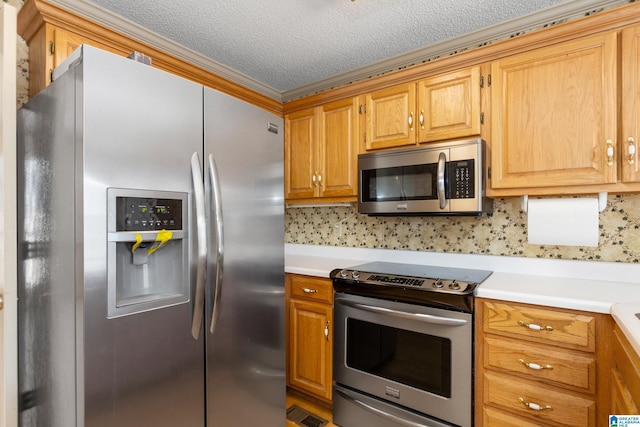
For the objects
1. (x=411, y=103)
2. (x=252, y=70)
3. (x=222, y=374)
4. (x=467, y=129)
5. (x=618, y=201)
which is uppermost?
(x=252, y=70)

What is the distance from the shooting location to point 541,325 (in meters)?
1.41

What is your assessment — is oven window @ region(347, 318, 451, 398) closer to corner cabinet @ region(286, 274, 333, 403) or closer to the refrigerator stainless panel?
corner cabinet @ region(286, 274, 333, 403)

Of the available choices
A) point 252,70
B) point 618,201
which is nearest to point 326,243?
point 252,70

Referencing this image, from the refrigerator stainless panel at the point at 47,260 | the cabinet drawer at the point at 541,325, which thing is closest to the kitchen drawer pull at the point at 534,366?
the cabinet drawer at the point at 541,325

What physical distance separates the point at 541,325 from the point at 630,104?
1073 millimetres

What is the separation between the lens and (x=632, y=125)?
1.45 meters

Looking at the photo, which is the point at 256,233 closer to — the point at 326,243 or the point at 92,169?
the point at 92,169

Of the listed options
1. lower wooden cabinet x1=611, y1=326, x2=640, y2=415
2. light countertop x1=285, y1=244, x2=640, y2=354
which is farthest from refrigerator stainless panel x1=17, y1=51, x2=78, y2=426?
lower wooden cabinet x1=611, y1=326, x2=640, y2=415

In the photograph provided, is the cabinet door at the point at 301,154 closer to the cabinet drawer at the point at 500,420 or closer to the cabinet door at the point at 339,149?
the cabinet door at the point at 339,149

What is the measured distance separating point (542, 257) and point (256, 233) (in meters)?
1.66

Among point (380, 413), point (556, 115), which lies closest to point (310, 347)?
point (380, 413)

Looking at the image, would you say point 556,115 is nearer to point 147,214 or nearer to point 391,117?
point 391,117

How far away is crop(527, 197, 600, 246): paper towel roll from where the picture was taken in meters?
1.63

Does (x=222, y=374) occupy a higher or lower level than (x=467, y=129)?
lower
